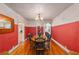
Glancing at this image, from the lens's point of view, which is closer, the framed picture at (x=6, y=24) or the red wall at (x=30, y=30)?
the framed picture at (x=6, y=24)

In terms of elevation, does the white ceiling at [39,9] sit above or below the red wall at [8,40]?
above

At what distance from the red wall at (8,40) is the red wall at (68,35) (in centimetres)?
77

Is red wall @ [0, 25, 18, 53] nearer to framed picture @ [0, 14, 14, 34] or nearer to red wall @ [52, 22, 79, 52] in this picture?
framed picture @ [0, 14, 14, 34]

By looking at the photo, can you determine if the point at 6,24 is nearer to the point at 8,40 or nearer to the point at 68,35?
the point at 8,40

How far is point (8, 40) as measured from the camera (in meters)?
1.96

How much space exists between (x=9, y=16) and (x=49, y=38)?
885 mm

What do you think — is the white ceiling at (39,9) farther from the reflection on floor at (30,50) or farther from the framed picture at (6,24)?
the reflection on floor at (30,50)


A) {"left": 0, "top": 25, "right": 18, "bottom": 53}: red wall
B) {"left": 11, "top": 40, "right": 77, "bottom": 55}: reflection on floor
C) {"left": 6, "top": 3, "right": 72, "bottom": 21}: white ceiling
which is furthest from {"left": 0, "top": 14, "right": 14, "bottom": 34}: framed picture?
{"left": 11, "top": 40, "right": 77, "bottom": 55}: reflection on floor

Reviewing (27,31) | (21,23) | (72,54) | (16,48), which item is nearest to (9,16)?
(21,23)

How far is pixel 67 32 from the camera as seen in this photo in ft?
6.57

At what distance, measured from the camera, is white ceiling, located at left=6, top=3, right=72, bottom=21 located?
74.9 inches

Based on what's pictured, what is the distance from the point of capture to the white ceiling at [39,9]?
74.9 inches

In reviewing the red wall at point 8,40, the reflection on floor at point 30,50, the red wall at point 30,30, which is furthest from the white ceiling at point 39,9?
the reflection on floor at point 30,50

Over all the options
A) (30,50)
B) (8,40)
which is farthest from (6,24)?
(30,50)
